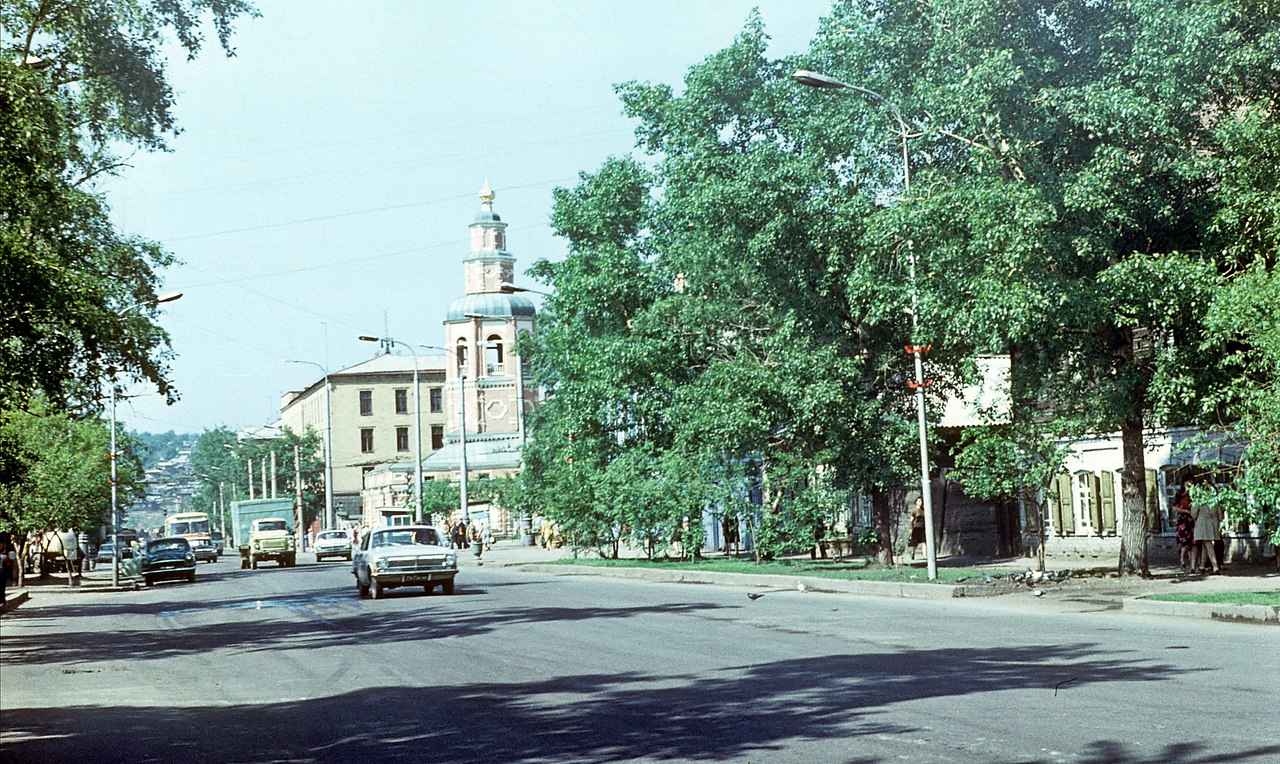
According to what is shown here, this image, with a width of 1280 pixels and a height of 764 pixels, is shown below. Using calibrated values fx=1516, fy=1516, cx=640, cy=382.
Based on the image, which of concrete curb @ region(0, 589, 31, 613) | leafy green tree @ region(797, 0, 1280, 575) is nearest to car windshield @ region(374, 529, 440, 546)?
concrete curb @ region(0, 589, 31, 613)

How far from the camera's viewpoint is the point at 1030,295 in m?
23.5

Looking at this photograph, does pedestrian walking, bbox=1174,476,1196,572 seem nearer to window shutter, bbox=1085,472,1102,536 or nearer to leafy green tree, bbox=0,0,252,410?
window shutter, bbox=1085,472,1102,536

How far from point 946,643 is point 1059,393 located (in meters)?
12.4

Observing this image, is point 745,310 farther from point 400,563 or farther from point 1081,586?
point 1081,586

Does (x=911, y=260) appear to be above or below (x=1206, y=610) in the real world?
above

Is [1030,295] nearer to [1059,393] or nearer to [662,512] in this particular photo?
[1059,393]

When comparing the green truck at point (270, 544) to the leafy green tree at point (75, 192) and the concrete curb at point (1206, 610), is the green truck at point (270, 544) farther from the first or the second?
the concrete curb at point (1206, 610)

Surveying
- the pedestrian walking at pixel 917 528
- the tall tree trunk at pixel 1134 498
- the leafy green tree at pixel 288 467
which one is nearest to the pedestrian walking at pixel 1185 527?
the tall tree trunk at pixel 1134 498

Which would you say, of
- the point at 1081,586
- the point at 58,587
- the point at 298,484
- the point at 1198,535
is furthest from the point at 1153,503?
the point at 298,484

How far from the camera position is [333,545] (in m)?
73.4

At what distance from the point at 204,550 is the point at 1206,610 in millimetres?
57224

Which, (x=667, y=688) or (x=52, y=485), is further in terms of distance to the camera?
(x=52, y=485)

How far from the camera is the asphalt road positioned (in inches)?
388

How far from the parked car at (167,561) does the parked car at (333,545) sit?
795 inches
